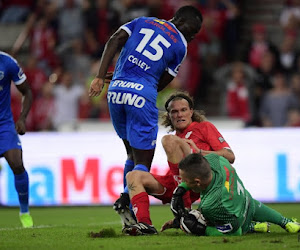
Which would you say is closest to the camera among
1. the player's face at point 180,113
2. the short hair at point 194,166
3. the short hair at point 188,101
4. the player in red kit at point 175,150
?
the short hair at point 194,166

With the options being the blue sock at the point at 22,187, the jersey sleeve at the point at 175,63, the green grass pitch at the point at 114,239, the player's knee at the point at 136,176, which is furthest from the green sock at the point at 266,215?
the blue sock at the point at 22,187

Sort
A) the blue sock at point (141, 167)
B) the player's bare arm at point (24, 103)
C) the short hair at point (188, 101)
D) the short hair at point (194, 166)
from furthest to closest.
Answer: the player's bare arm at point (24, 103), the short hair at point (188, 101), the blue sock at point (141, 167), the short hair at point (194, 166)

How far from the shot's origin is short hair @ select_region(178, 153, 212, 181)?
656cm

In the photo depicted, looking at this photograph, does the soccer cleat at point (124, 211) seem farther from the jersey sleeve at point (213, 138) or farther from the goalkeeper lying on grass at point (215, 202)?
the jersey sleeve at point (213, 138)

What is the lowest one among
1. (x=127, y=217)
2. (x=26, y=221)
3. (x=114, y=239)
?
(x=26, y=221)

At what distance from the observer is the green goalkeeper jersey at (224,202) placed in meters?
6.71

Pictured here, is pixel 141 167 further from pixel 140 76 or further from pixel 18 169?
pixel 18 169

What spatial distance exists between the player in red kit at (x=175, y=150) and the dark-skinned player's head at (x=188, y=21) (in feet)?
2.17

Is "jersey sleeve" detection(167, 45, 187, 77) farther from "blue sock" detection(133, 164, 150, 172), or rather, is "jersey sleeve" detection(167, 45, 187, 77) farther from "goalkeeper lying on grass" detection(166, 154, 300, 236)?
"goalkeeper lying on grass" detection(166, 154, 300, 236)

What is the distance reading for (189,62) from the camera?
15.6 metres

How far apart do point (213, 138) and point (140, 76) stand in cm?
96

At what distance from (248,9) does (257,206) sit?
11.6 m

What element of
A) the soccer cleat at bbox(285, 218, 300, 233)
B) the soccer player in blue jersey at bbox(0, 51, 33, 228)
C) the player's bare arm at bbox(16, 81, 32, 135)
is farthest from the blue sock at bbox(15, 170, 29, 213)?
the soccer cleat at bbox(285, 218, 300, 233)

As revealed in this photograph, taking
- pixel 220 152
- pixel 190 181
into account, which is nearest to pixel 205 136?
pixel 220 152
